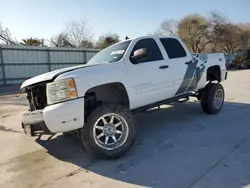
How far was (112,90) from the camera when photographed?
185 inches

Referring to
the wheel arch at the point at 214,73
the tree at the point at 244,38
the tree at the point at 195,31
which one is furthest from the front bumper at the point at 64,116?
the tree at the point at 244,38

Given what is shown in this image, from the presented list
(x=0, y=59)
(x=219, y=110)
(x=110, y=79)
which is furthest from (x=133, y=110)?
(x=0, y=59)

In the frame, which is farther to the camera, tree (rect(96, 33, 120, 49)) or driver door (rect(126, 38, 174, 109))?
tree (rect(96, 33, 120, 49))

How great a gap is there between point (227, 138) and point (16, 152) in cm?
375

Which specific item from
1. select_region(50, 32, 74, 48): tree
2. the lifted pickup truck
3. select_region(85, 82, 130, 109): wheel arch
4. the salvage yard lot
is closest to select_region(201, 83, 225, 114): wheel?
the salvage yard lot

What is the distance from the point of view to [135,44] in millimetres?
4938

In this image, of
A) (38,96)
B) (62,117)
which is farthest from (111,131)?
(38,96)

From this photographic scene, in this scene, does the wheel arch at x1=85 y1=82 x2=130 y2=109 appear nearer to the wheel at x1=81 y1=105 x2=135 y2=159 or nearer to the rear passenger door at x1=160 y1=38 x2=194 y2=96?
the wheel at x1=81 y1=105 x2=135 y2=159

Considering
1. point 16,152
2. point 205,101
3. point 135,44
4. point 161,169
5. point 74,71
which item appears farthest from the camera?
point 205,101

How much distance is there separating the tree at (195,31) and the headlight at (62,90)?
35.9m

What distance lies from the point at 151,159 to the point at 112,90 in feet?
4.68

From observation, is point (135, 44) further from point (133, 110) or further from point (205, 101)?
point (205, 101)

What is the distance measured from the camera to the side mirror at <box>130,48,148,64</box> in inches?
175

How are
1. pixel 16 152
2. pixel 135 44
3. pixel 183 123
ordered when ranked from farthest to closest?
pixel 183 123 < pixel 135 44 < pixel 16 152
